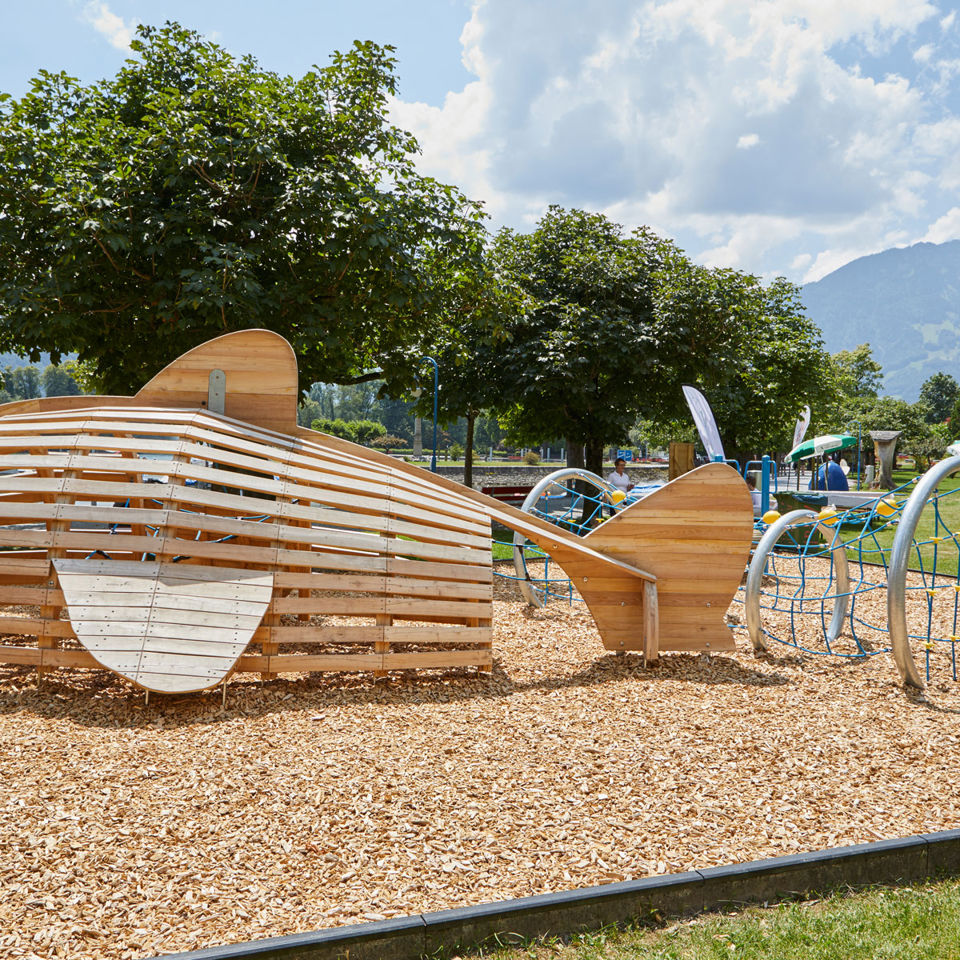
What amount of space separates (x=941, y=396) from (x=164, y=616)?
96.4 meters

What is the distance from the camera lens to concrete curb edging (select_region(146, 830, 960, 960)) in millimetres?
2705

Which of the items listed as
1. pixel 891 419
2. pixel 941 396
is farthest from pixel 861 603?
pixel 941 396

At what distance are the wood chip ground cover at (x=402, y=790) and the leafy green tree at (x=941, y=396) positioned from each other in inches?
3488

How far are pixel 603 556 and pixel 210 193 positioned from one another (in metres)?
6.83

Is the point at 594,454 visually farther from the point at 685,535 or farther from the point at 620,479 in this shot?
the point at 685,535

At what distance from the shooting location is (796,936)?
2967 mm

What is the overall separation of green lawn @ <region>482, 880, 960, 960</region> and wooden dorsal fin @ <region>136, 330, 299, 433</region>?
15.0 feet

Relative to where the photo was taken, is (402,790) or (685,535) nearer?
(402,790)

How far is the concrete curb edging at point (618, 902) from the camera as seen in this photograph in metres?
2.71

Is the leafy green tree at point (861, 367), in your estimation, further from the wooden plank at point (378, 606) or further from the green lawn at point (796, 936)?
the green lawn at point (796, 936)

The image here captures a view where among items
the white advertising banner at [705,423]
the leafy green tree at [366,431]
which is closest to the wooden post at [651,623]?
the white advertising banner at [705,423]

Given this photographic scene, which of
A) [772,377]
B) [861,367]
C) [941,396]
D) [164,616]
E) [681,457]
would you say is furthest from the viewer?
[941,396]

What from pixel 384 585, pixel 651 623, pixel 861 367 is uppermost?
pixel 861 367

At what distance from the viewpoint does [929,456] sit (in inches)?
1962
